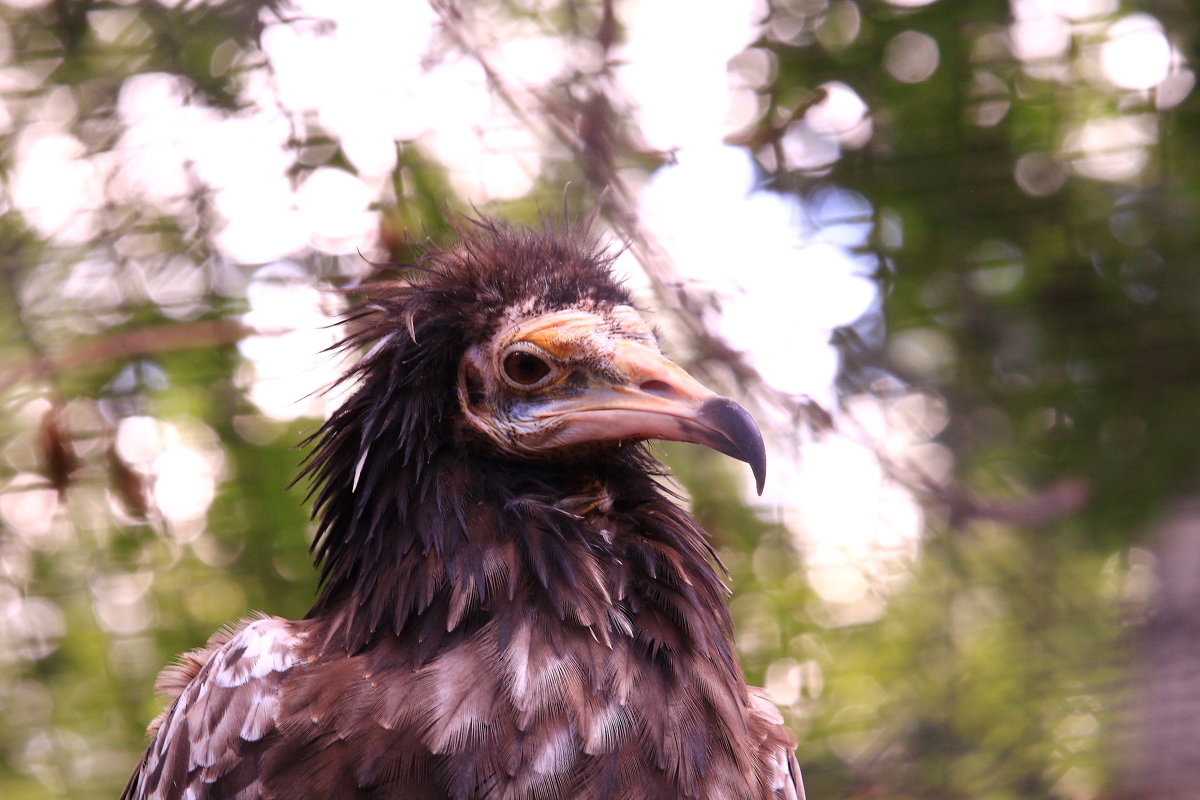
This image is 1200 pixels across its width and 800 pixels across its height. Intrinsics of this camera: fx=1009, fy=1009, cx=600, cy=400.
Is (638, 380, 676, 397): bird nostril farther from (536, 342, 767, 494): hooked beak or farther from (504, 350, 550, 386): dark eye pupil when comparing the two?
(504, 350, 550, 386): dark eye pupil

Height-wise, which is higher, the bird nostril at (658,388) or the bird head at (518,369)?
the bird nostril at (658,388)

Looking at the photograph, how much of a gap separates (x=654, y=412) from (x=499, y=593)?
1.13ft

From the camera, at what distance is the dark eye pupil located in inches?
62.1

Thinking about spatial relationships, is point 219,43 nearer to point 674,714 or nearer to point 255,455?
point 255,455

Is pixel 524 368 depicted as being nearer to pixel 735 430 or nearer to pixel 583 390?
pixel 583 390

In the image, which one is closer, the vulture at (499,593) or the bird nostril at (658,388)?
the vulture at (499,593)

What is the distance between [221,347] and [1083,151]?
252 centimetres

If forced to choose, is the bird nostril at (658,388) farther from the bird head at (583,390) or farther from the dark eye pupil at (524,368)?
the dark eye pupil at (524,368)

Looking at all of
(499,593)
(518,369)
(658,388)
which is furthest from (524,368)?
(499,593)

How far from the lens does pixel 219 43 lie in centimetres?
282

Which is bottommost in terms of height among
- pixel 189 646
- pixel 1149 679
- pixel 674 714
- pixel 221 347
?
pixel 189 646

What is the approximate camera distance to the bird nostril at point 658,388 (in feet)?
4.88

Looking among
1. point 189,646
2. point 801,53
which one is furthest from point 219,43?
point 189,646

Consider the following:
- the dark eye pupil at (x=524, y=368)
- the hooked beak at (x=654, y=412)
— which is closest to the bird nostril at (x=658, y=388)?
the hooked beak at (x=654, y=412)
